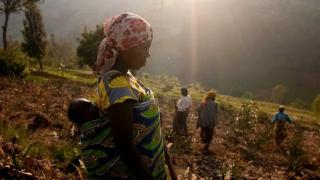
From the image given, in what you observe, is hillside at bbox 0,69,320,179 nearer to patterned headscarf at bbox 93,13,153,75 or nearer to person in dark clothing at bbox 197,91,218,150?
person in dark clothing at bbox 197,91,218,150

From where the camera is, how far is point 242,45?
342 feet

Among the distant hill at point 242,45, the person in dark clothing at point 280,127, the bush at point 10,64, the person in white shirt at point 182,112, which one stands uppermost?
the bush at point 10,64

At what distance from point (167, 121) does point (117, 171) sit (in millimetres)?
11487

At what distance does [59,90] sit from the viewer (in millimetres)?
14570

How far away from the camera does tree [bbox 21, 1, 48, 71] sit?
109 feet

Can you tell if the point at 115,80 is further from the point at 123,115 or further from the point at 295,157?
the point at 295,157

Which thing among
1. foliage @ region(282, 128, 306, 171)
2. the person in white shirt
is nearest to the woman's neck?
foliage @ region(282, 128, 306, 171)

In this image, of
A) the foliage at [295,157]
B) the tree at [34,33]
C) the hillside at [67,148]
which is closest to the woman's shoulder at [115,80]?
the hillside at [67,148]

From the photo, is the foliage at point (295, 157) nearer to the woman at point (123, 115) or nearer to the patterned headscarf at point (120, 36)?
the woman at point (123, 115)

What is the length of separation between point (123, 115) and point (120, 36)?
0.40 metres

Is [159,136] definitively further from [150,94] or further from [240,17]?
[240,17]

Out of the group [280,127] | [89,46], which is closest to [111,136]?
[280,127]

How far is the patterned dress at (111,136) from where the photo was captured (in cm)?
209

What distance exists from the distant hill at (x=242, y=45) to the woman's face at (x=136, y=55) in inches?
3134
